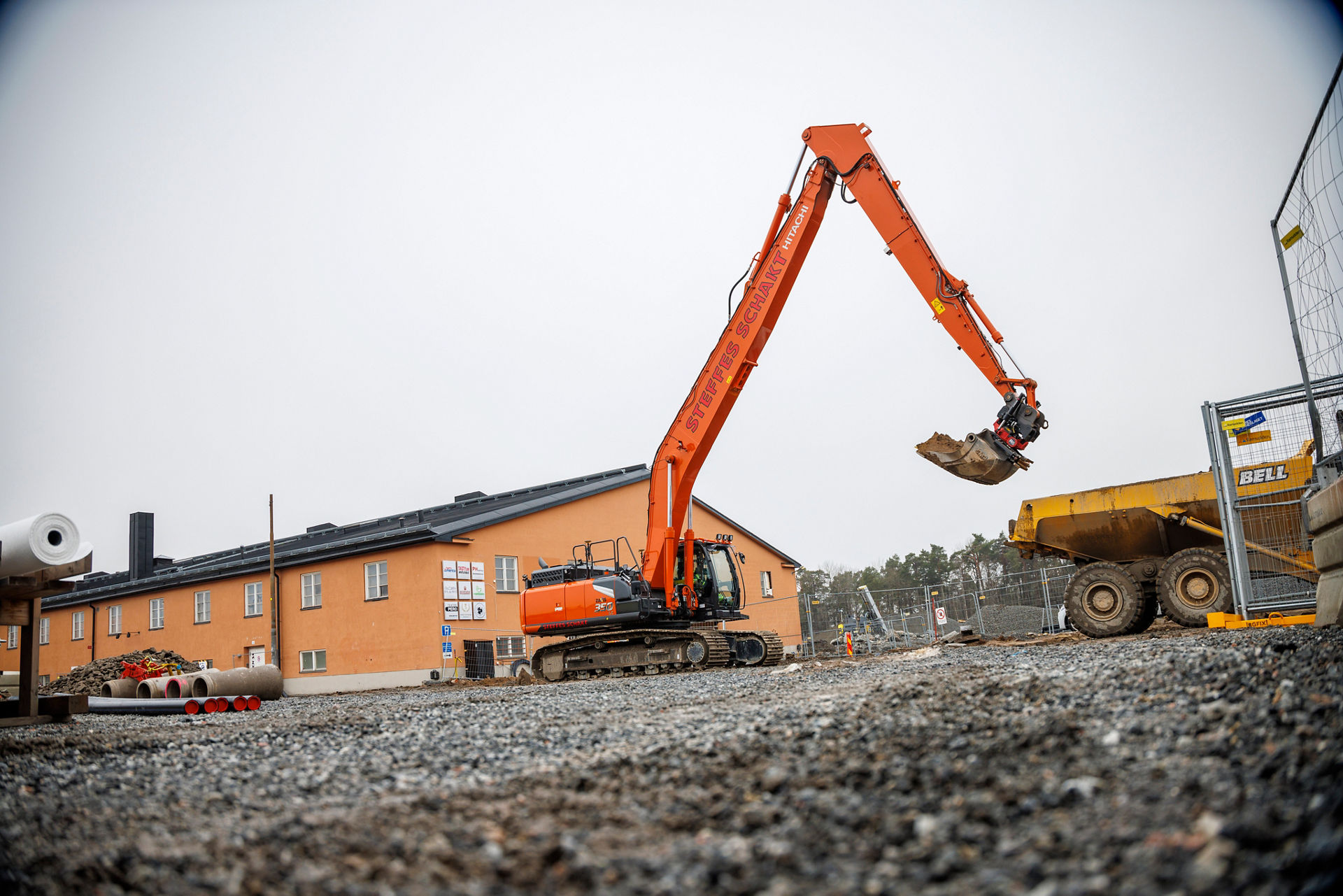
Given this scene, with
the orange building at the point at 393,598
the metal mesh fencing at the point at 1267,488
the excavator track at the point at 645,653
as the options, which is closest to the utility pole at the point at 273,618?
the orange building at the point at 393,598

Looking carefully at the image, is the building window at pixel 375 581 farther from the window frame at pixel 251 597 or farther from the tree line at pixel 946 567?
the tree line at pixel 946 567

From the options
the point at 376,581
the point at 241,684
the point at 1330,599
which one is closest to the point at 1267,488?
the point at 1330,599

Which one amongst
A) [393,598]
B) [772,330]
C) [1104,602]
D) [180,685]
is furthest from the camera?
[393,598]

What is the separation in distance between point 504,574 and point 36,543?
17.2 m

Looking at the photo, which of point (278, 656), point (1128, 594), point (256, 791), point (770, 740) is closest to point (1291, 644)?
point (770, 740)

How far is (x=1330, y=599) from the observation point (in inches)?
264

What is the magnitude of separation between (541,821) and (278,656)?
25.4 m

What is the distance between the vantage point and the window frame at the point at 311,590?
83.0 feet

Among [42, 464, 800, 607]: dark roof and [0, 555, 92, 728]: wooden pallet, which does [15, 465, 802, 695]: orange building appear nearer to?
[42, 464, 800, 607]: dark roof

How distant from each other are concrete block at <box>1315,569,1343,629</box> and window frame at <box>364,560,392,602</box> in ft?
69.2

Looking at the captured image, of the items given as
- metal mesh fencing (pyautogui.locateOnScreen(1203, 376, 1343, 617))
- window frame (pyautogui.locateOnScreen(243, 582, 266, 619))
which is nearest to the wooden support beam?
metal mesh fencing (pyautogui.locateOnScreen(1203, 376, 1343, 617))

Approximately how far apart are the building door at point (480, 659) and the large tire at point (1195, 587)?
16.5 meters

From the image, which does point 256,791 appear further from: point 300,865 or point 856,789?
point 856,789

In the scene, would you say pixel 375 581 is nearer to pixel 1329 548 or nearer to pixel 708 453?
pixel 708 453
